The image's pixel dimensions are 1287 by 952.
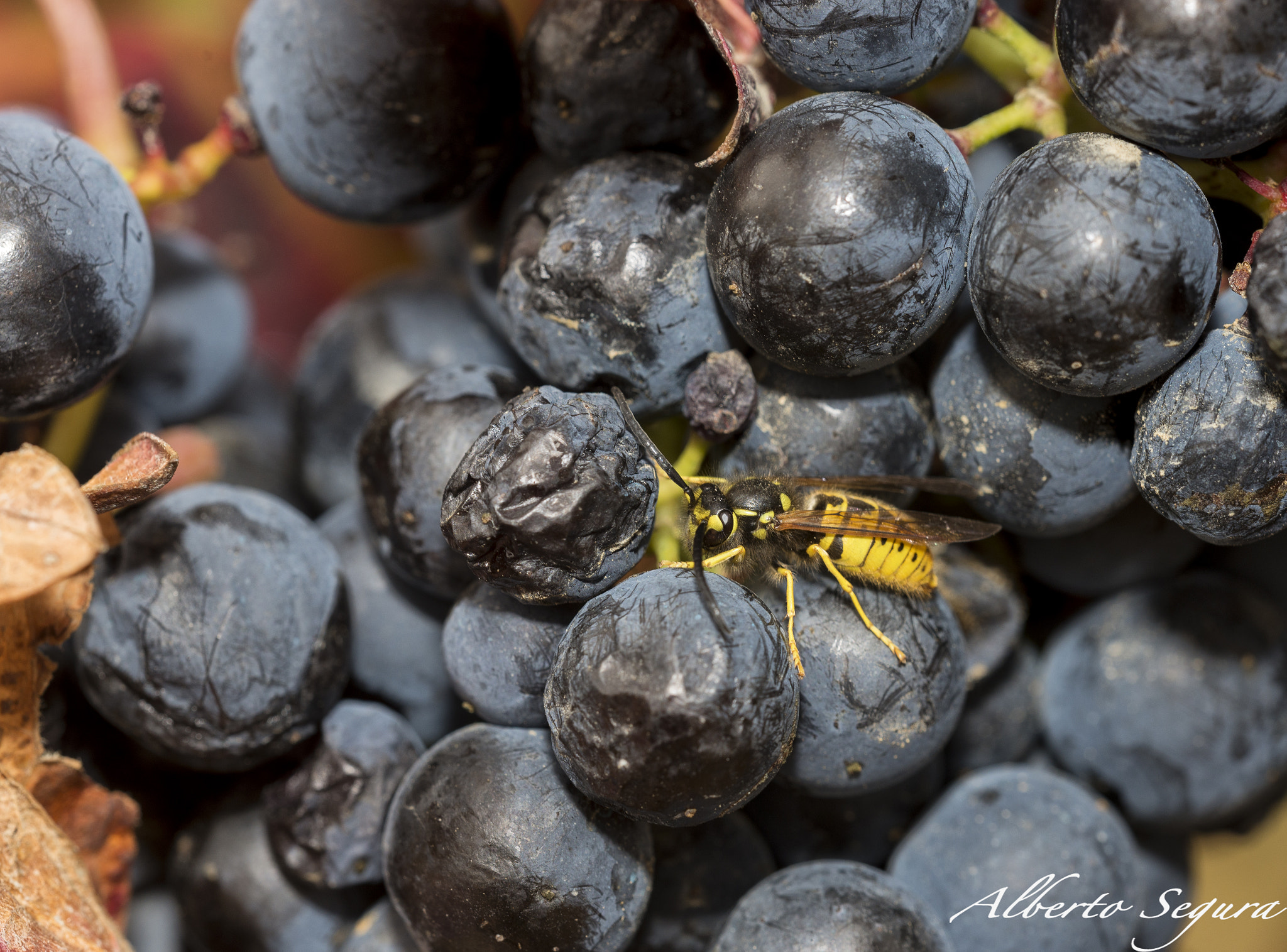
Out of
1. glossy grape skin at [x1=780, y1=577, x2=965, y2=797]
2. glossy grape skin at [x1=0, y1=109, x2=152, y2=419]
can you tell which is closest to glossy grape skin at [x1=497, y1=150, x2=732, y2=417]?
glossy grape skin at [x1=780, y1=577, x2=965, y2=797]

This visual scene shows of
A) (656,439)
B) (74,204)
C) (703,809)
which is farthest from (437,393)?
(703,809)

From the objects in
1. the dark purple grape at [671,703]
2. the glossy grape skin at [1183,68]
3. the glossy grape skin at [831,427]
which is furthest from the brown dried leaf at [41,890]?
the glossy grape skin at [1183,68]

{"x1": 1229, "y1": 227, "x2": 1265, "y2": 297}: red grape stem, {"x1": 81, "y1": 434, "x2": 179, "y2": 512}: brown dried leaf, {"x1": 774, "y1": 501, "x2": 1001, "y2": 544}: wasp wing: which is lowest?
{"x1": 774, "y1": 501, "x2": 1001, "y2": 544}: wasp wing

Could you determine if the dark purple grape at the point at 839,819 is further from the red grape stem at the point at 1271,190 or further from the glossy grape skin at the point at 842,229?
the red grape stem at the point at 1271,190

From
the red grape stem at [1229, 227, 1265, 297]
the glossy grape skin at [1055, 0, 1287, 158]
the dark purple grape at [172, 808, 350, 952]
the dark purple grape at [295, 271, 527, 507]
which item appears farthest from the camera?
the dark purple grape at [295, 271, 527, 507]

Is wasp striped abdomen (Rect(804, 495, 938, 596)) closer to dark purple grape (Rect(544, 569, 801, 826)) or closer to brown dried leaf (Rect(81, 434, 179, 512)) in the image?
dark purple grape (Rect(544, 569, 801, 826))
